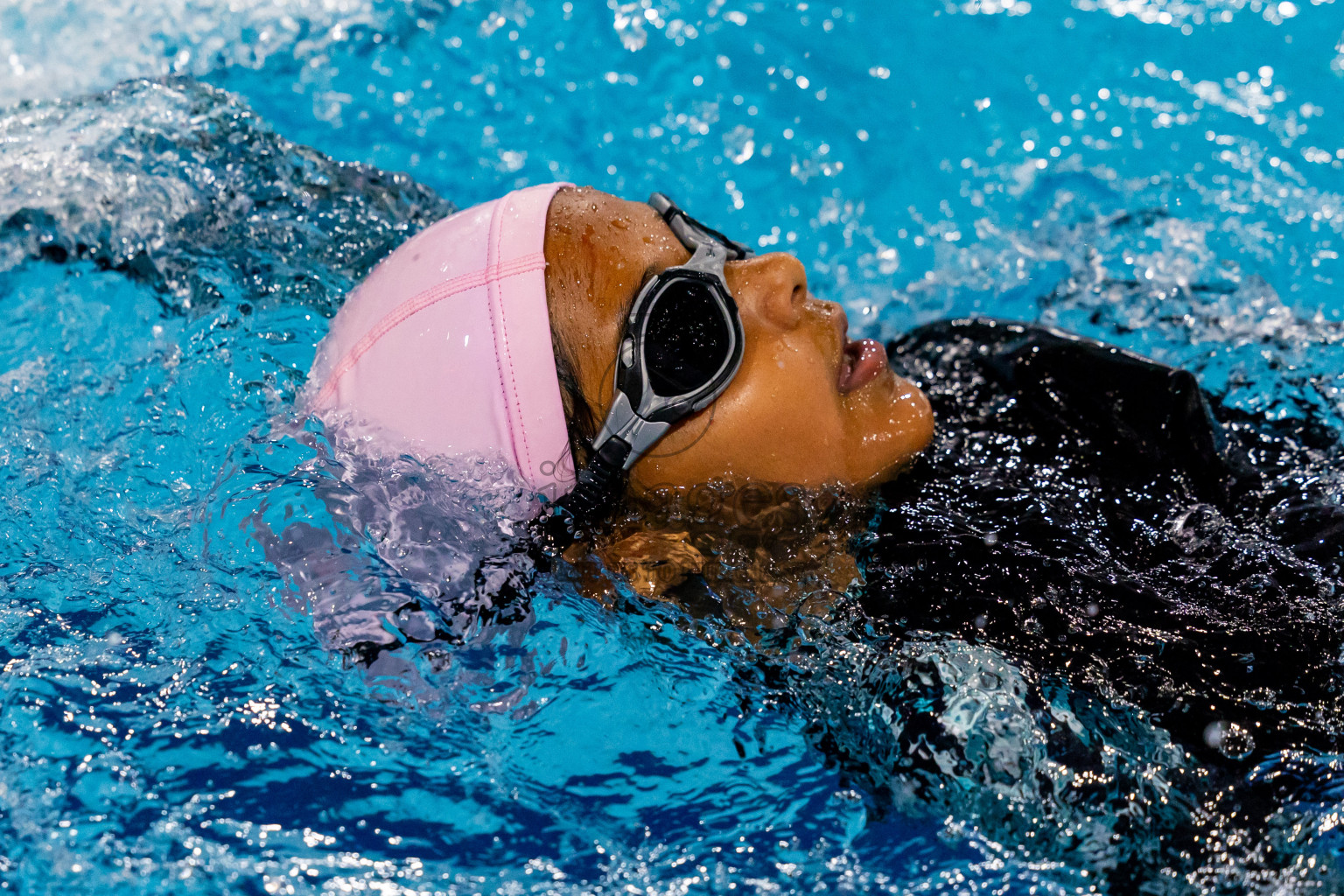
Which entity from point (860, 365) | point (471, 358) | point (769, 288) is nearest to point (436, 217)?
point (471, 358)

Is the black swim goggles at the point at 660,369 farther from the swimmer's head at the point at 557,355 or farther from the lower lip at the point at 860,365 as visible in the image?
the lower lip at the point at 860,365

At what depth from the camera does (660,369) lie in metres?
2.49

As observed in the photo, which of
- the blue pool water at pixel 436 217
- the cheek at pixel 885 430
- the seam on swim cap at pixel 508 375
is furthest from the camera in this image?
the cheek at pixel 885 430

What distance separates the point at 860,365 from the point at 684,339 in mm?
544

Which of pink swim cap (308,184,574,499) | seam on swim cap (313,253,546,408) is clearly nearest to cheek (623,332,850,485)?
pink swim cap (308,184,574,499)

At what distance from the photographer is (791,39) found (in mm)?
5422

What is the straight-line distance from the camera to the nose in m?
2.61

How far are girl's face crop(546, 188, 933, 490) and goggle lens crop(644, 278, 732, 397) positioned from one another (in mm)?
73

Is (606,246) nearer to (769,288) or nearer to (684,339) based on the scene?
(684,339)

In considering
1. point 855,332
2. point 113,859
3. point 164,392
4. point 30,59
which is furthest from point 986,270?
point 30,59

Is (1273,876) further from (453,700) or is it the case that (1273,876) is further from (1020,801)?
(453,700)

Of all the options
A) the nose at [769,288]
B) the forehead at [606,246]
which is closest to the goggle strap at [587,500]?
the forehead at [606,246]

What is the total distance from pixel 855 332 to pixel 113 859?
3269mm

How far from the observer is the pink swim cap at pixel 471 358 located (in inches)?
96.7
